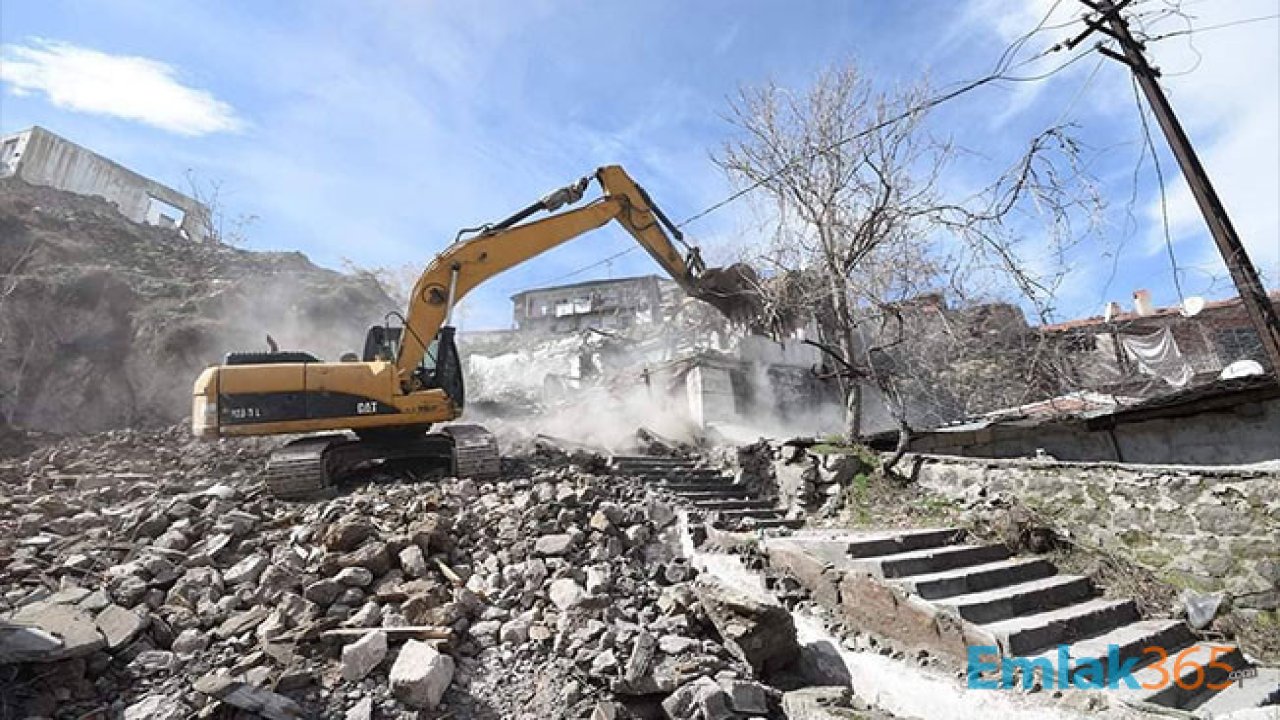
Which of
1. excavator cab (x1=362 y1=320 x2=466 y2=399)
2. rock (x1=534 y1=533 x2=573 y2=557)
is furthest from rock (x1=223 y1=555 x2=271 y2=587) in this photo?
excavator cab (x1=362 y1=320 x2=466 y2=399)

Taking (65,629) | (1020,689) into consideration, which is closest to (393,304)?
(65,629)

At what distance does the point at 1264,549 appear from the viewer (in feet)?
14.9

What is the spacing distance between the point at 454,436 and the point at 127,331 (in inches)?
525

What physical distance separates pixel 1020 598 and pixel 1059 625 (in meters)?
0.32

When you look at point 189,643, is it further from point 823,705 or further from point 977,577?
point 977,577

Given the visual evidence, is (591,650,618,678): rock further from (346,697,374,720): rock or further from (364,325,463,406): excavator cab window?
(364,325,463,406): excavator cab window

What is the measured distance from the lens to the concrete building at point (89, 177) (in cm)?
2259

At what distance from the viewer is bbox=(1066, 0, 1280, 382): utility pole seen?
480cm

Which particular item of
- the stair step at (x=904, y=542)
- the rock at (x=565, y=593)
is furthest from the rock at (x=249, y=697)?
the stair step at (x=904, y=542)

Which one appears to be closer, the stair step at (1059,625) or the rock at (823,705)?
the rock at (823,705)

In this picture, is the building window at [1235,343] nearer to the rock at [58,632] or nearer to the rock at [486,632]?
the rock at [486,632]

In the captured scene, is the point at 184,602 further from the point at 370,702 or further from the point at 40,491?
the point at 40,491

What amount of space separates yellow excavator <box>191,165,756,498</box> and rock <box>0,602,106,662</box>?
3096 mm

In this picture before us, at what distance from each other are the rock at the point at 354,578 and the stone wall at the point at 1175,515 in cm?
596
